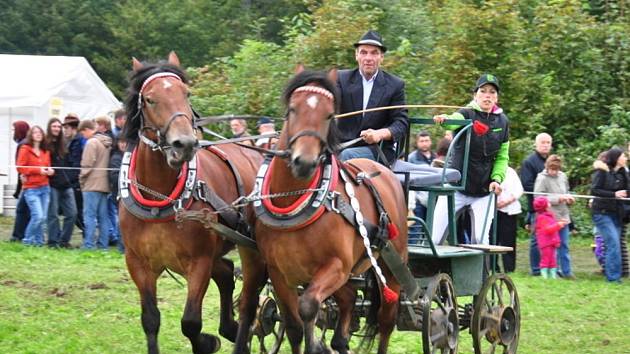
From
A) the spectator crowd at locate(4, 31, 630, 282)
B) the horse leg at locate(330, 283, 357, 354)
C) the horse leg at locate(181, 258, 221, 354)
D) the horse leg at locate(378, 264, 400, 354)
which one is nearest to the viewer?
the horse leg at locate(181, 258, 221, 354)

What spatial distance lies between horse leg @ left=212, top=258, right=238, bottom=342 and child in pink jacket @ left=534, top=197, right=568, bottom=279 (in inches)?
257

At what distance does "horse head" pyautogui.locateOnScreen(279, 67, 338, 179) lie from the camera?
663cm

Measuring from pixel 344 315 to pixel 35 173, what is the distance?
Result: 739 centimetres

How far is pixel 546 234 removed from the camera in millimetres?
14078

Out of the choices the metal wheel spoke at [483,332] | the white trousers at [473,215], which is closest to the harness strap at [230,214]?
the white trousers at [473,215]

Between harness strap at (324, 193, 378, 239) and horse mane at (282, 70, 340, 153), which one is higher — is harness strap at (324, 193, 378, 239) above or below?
below

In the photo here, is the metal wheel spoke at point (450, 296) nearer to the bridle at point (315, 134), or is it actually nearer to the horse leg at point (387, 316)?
the horse leg at point (387, 316)

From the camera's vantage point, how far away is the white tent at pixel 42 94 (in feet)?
68.0

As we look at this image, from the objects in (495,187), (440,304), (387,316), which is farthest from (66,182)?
(440,304)

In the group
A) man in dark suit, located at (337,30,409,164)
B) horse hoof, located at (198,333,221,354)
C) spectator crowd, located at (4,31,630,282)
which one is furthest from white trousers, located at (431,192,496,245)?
spectator crowd, located at (4,31,630,282)

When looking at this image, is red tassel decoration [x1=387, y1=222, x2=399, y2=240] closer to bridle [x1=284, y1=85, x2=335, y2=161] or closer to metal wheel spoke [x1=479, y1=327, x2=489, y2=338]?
bridle [x1=284, y1=85, x2=335, y2=161]

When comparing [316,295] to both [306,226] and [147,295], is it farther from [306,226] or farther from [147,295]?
[147,295]

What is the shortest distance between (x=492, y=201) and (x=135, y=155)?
302 cm

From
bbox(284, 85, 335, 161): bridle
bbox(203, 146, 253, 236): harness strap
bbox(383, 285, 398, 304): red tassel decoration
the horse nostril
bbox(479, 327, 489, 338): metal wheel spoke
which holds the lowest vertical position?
bbox(479, 327, 489, 338): metal wheel spoke
